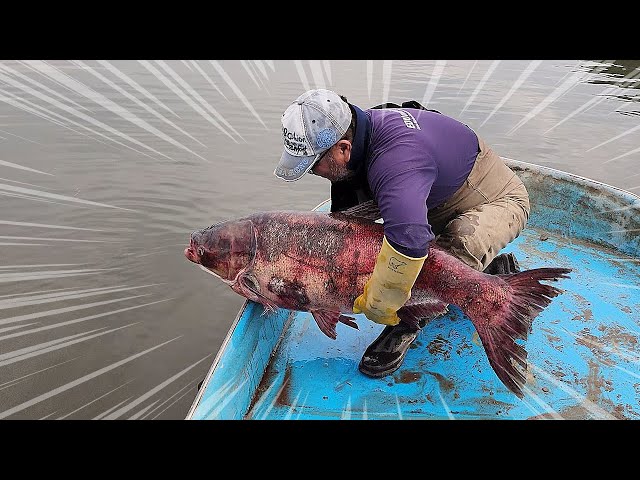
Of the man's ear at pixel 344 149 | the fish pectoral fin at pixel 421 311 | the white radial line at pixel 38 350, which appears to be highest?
the man's ear at pixel 344 149

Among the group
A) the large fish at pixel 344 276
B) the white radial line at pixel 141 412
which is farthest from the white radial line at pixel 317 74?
the white radial line at pixel 141 412

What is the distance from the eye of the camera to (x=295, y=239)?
9.76ft

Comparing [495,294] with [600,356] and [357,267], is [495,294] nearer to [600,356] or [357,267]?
[357,267]

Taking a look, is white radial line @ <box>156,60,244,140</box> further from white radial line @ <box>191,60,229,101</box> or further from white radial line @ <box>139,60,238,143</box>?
white radial line @ <box>191,60,229,101</box>

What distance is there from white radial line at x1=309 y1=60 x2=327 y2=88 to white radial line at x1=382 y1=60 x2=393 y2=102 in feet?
4.03

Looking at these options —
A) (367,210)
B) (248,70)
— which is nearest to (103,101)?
(248,70)

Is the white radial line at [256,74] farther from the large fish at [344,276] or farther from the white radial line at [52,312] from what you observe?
the large fish at [344,276]

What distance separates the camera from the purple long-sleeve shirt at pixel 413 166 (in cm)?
242

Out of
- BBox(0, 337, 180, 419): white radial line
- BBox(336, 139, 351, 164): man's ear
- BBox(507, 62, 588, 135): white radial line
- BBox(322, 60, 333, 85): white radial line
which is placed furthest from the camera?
BBox(322, 60, 333, 85): white radial line

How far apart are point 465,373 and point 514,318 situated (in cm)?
65

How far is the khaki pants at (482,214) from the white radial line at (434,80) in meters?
6.53

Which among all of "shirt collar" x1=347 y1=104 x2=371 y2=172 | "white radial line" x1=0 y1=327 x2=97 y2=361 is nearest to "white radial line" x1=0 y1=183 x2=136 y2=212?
"white radial line" x1=0 y1=327 x2=97 y2=361

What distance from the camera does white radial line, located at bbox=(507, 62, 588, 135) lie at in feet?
30.4

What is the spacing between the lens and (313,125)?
2.63m
